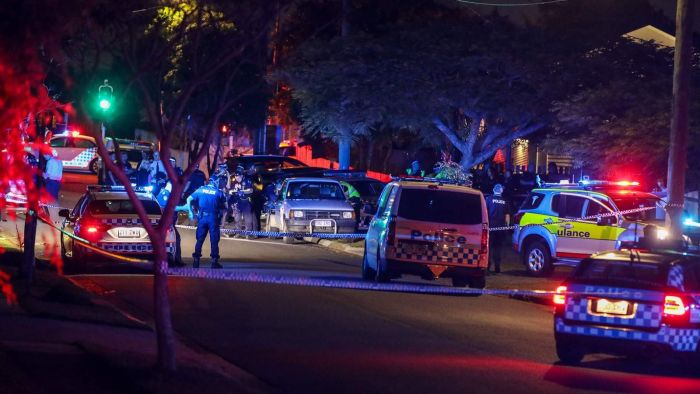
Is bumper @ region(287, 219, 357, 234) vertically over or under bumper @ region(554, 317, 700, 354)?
over

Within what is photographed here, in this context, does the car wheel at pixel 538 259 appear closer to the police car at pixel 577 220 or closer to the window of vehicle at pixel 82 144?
the police car at pixel 577 220

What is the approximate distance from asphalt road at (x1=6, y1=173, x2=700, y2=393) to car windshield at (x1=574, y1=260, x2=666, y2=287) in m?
1.05

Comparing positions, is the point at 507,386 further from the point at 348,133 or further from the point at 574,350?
the point at 348,133

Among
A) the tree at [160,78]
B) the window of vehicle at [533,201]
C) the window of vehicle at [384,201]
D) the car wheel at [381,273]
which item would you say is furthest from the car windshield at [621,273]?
the window of vehicle at [533,201]

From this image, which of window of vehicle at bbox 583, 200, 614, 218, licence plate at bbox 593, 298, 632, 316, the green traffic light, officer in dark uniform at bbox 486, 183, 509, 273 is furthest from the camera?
officer in dark uniform at bbox 486, 183, 509, 273

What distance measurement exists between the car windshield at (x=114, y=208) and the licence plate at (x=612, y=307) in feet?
33.3

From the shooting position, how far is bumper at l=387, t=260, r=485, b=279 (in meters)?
18.2

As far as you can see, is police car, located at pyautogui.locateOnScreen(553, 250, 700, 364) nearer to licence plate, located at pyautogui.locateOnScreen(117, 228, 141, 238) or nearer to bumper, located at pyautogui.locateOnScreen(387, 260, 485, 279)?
bumper, located at pyautogui.locateOnScreen(387, 260, 485, 279)

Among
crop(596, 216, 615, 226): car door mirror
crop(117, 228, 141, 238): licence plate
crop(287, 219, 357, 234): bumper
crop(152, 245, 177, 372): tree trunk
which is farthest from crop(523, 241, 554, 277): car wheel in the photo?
crop(152, 245, 177, 372): tree trunk

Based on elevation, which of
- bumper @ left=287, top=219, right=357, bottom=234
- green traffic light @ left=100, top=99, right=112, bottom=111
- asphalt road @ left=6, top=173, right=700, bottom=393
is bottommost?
asphalt road @ left=6, top=173, right=700, bottom=393

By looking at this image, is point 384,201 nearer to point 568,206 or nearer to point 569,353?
point 568,206

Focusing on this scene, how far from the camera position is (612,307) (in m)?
12.0

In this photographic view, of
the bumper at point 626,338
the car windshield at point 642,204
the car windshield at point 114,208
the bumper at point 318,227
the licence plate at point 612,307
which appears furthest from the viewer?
the bumper at point 318,227

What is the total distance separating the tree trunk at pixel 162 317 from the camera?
965cm
